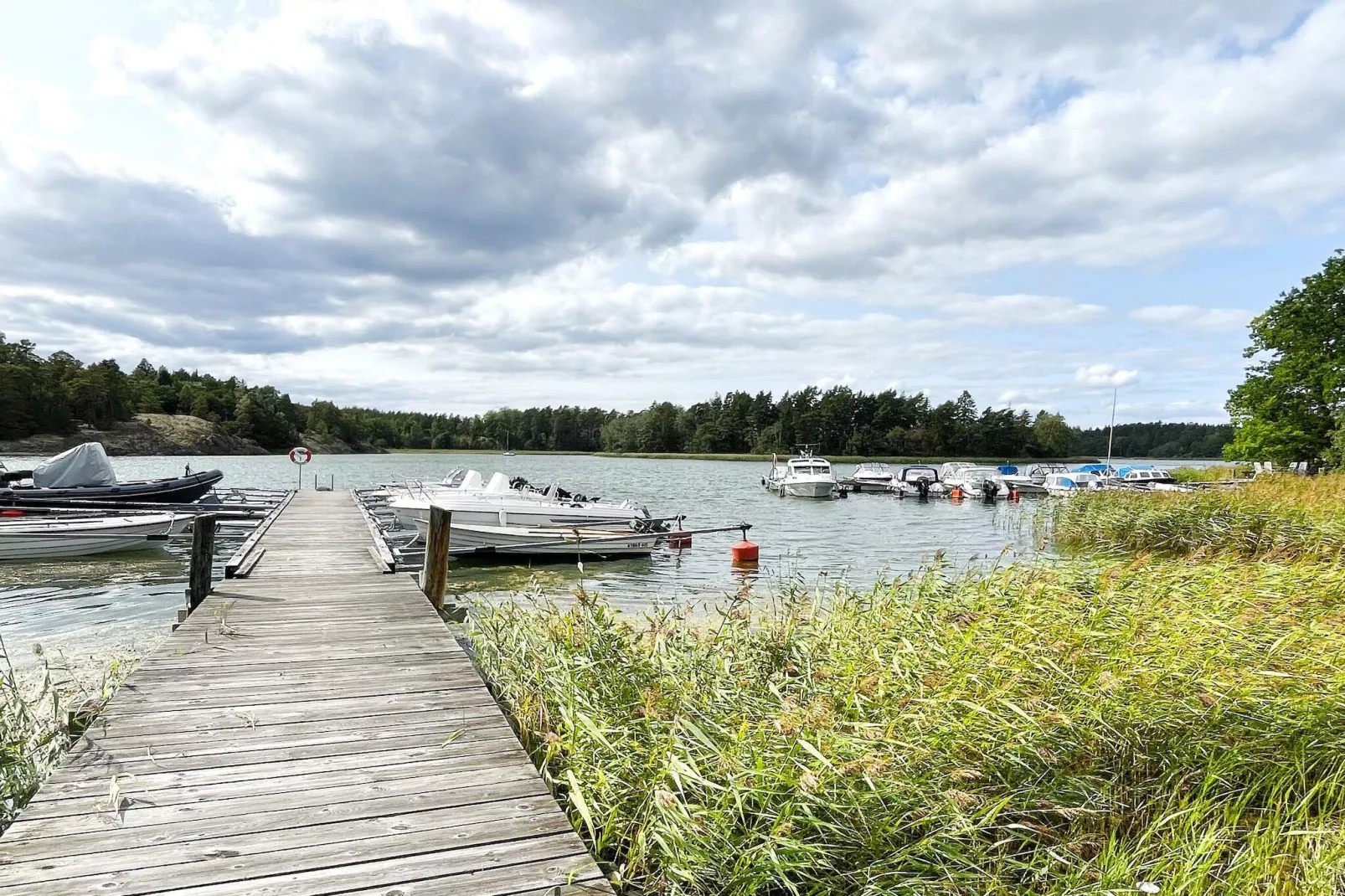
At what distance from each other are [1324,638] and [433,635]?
23.0 feet

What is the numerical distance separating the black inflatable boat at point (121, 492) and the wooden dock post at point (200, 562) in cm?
1635

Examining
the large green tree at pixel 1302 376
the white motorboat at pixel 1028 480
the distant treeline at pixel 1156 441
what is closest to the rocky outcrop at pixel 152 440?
the white motorboat at pixel 1028 480

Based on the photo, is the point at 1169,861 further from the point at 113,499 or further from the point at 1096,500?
the point at 113,499

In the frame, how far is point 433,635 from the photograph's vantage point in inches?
254

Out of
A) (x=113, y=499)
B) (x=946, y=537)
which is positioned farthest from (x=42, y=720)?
(x=946, y=537)

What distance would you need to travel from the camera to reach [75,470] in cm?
2120

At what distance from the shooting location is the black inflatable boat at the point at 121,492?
63.5 ft

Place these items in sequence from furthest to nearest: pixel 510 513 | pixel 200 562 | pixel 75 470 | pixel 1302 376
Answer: pixel 1302 376 < pixel 75 470 < pixel 510 513 < pixel 200 562

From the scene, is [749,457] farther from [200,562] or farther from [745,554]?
[200,562]

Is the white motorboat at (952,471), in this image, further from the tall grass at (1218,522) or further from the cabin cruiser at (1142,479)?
the tall grass at (1218,522)

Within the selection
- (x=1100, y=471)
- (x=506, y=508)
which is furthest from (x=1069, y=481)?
(x=506, y=508)

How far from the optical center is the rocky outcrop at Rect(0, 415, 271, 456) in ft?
259

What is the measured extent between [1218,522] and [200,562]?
694 inches

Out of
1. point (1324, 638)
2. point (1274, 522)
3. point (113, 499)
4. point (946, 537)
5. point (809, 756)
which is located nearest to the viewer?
point (809, 756)
